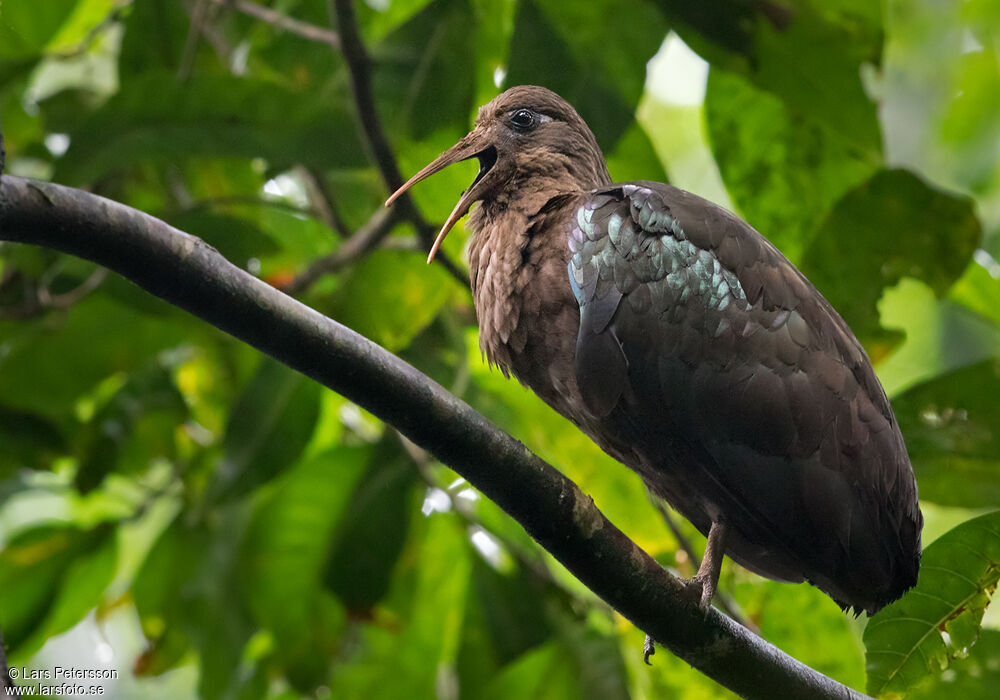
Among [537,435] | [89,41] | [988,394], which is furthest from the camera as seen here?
[89,41]

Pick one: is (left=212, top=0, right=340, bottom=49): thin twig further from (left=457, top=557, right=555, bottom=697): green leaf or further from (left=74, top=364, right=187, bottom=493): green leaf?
(left=457, top=557, right=555, bottom=697): green leaf

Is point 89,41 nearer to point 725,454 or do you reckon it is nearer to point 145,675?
point 145,675

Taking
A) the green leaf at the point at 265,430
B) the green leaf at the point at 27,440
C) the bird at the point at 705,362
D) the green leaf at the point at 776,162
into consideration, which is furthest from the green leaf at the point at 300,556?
the green leaf at the point at 776,162

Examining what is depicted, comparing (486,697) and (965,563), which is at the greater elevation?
(965,563)

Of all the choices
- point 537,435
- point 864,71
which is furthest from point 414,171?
point 864,71

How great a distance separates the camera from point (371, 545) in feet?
9.92

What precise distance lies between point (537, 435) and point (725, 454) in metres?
0.70

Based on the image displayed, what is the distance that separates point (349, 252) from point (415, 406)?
1.48 metres

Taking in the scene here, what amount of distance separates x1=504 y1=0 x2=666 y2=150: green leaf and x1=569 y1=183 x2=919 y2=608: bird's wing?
0.17 m

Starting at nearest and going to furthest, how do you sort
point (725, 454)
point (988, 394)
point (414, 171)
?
point (725, 454) < point (414, 171) < point (988, 394)

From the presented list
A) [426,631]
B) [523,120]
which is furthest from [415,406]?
[426,631]

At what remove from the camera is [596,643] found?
2.88 meters

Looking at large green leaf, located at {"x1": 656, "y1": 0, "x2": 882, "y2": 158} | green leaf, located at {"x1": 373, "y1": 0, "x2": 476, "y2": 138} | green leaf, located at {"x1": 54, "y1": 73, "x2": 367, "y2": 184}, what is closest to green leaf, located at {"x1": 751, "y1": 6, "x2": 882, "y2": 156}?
large green leaf, located at {"x1": 656, "y1": 0, "x2": 882, "y2": 158}

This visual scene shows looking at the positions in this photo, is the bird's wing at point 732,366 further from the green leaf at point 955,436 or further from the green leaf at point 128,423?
the green leaf at point 128,423
